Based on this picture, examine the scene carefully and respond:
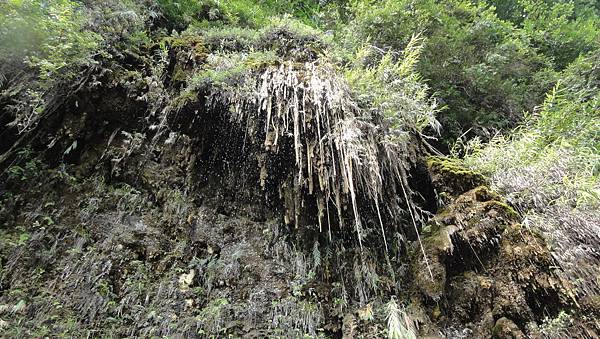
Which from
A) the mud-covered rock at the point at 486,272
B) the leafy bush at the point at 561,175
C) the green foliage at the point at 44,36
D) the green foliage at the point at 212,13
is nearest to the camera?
the mud-covered rock at the point at 486,272

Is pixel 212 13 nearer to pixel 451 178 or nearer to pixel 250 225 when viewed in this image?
pixel 250 225

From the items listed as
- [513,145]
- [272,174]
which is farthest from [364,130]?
[513,145]

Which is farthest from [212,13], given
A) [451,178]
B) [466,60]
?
[451,178]

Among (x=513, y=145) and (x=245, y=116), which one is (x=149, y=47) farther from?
(x=513, y=145)

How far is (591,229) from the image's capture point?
352cm

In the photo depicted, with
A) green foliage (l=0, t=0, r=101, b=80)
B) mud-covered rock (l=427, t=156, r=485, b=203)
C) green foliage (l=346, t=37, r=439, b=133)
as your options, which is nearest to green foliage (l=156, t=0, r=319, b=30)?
green foliage (l=0, t=0, r=101, b=80)

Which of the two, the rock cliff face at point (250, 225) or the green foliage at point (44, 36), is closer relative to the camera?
the rock cliff face at point (250, 225)

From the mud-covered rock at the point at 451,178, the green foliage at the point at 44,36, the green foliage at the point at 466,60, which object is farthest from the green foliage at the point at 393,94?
the green foliage at the point at 44,36

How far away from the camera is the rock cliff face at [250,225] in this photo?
134 inches

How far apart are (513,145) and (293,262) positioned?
324 centimetres

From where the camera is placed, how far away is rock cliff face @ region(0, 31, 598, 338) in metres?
3.41

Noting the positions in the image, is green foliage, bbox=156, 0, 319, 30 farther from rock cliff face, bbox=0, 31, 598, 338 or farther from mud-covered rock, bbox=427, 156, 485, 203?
mud-covered rock, bbox=427, 156, 485, 203

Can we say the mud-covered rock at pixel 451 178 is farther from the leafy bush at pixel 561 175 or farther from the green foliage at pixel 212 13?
the green foliage at pixel 212 13

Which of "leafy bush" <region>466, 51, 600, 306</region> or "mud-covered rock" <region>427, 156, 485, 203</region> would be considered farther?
"mud-covered rock" <region>427, 156, 485, 203</region>
